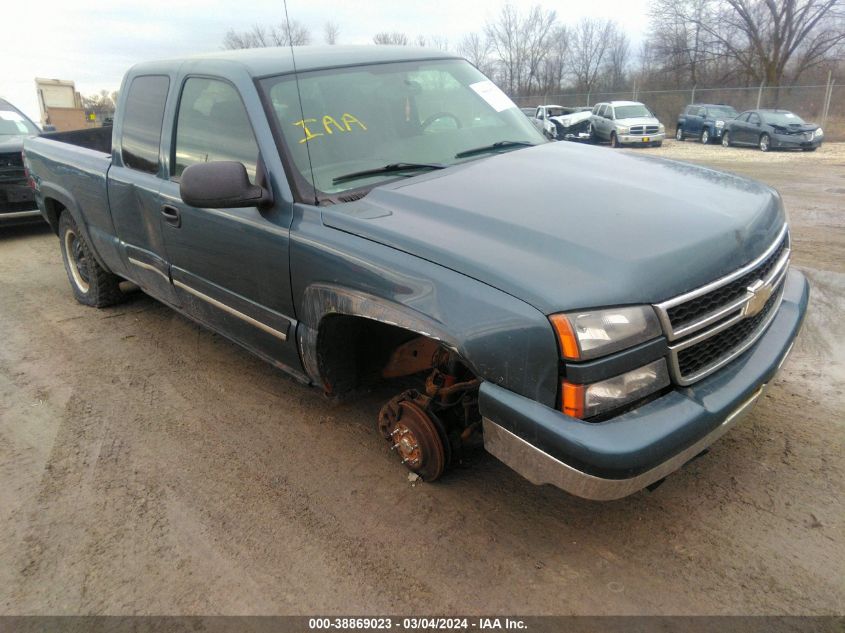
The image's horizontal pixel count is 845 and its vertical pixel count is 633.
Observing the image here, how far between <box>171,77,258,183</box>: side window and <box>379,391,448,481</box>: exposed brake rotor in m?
1.30

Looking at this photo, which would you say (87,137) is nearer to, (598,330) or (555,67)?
(598,330)

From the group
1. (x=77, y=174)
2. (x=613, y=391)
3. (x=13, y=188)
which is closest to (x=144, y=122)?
(x=77, y=174)

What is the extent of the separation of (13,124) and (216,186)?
8779 mm

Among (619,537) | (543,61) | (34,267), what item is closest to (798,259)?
(619,537)

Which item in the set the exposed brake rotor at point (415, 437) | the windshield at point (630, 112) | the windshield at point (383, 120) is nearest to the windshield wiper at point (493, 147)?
the windshield at point (383, 120)

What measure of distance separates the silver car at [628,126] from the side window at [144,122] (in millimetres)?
19889

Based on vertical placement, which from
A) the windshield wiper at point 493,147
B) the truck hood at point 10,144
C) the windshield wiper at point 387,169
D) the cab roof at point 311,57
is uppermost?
the cab roof at point 311,57

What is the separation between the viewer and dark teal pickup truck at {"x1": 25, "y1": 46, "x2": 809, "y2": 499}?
1988 millimetres

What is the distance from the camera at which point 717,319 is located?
2178mm

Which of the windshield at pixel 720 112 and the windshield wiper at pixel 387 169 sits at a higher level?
the windshield wiper at pixel 387 169

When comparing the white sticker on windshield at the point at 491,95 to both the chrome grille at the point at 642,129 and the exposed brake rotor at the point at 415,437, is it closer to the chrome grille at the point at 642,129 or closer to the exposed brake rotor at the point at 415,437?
the exposed brake rotor at the point at 415,437

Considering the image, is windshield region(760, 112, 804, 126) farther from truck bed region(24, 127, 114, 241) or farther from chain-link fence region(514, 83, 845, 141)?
truck bed region(24, 127, 114, 241)

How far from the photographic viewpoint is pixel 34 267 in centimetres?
696

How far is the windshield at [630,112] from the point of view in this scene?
72.6 ft
